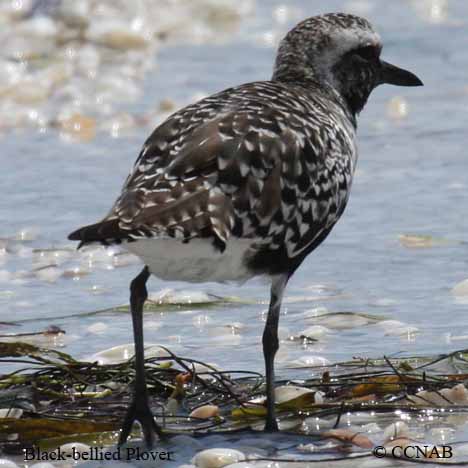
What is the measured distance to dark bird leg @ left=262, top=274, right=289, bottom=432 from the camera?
5477mm

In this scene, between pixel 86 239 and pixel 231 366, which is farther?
pixel 231 366

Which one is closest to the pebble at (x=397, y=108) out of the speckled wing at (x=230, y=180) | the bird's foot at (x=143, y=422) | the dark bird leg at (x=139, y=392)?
the speckled wing at (x=230, y=180)

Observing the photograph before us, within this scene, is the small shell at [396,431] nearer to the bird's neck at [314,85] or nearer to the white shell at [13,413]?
the white shell at [13,413]

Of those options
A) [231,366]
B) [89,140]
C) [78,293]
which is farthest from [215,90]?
[231,366]

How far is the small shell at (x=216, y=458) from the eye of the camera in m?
4.96

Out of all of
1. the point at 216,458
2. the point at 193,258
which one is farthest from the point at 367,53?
the point at 216,458

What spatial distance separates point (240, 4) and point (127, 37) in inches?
67.2

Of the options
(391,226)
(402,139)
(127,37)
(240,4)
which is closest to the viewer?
(391,226)

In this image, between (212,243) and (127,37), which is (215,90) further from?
(212,243)

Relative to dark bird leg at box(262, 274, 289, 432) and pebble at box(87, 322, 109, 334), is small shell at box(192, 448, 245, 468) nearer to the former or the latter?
dark bird leg at box(262, 274, 289, 432)

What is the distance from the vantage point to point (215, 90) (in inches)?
451

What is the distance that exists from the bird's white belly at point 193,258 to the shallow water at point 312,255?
904mm

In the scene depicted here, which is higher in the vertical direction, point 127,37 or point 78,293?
point 127,37

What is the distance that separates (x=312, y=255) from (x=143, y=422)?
9.15 feet
